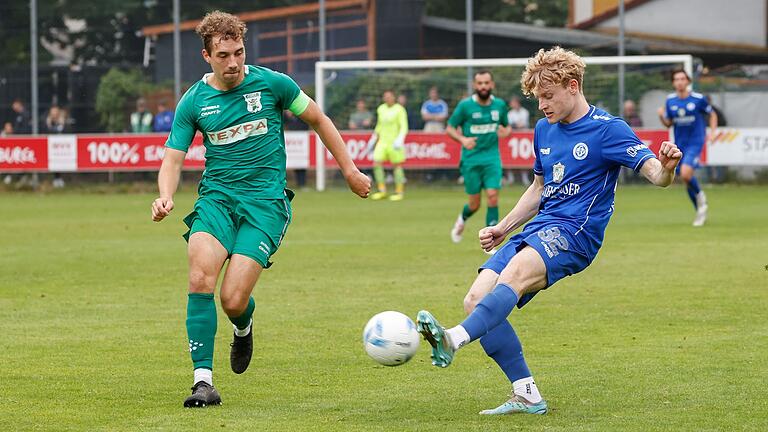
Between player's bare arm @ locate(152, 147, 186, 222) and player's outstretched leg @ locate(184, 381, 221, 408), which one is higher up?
player's bare arm @ locate(152, 147, 186, 222)

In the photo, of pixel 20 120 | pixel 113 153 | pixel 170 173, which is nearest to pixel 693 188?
pixel 170 173

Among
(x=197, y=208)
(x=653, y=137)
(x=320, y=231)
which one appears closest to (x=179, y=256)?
(x=320, y=231)

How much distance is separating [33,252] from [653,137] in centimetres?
1613

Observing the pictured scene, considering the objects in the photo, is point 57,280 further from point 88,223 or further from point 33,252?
point 88,223

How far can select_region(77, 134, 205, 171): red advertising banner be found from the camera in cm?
3098

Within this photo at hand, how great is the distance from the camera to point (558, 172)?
22.6 ft

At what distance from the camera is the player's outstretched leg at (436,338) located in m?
5.97

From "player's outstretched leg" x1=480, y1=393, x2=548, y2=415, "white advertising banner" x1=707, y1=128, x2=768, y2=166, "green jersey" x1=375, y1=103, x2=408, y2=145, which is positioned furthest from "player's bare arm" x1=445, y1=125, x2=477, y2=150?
"white advertising banner" x1=707, y1=128, x2=768, y2=166

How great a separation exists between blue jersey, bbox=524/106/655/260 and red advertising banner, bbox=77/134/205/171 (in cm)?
2445

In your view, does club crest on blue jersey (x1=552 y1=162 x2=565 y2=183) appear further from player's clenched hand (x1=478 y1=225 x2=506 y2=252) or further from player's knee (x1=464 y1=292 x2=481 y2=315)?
player's knee (x1=464 y1=292 x2=481 y2=315)

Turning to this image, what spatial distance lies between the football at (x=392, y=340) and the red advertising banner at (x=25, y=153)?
26.0m

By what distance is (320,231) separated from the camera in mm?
19469

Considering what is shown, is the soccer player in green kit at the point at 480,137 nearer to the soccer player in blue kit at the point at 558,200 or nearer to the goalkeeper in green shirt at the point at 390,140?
the soccer player in blue kit at the point at 558,200

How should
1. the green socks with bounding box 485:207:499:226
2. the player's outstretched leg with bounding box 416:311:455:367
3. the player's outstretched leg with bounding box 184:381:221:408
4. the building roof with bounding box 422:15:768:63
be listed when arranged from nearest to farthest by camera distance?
1. the player's outstretched leg with bounding box 416:311:455:367
2. the player's outstretched leg with bounding box 184:381:221:408
3. the green socks with bounding box 485:207:499:226
4. the building roof with bounding box 422:15:768:63
